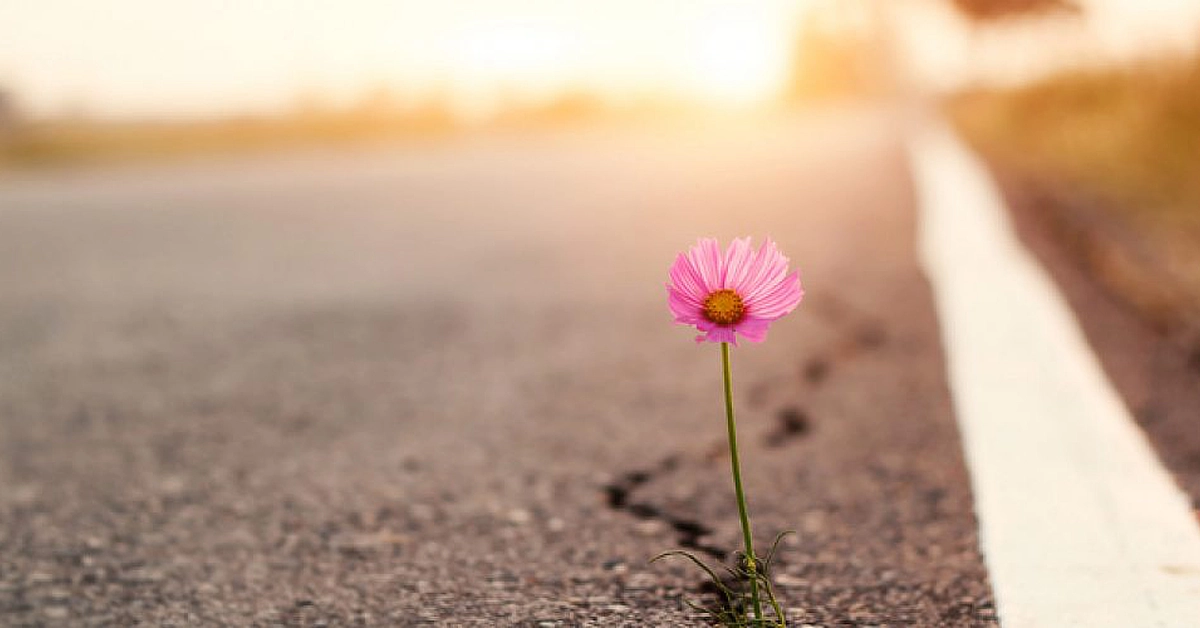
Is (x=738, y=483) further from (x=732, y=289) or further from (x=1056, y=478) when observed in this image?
(x=1056, y=478)

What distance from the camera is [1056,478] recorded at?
6.72 feet

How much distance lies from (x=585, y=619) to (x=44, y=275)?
446 cm

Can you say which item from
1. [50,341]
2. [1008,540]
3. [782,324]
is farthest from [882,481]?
[50,341]

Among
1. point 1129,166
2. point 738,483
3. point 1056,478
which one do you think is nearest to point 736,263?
point 738,483

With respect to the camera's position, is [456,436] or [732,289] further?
[456,436]

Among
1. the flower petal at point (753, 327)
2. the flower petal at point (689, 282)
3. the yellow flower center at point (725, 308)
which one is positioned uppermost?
the flower petal at point (689, 282)

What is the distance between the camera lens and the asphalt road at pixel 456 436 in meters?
1.73

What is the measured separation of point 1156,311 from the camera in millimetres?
3459

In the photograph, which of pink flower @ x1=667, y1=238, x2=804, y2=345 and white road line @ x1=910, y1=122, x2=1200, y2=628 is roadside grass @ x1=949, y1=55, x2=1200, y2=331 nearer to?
white road line @ x1=910, y1=122, x2=1200, y2=628

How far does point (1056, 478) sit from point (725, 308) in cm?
97

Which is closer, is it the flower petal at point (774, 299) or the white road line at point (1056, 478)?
the flower petal at point (774, 299)

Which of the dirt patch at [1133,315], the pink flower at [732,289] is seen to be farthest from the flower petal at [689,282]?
the dirt patch at [1133,315]

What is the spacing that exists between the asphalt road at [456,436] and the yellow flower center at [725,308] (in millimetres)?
417

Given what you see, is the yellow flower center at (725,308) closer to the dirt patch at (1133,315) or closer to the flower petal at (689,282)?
the flower petal at (689,282)
